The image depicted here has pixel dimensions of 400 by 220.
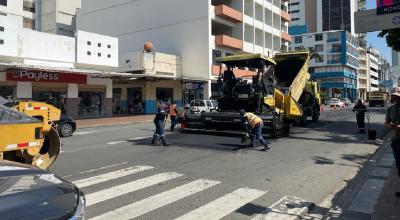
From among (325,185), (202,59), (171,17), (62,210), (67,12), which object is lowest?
(325,185)

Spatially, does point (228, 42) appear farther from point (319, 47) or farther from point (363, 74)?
point (363, 74)

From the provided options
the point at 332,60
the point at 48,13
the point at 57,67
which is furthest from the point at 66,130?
the point at 332,60

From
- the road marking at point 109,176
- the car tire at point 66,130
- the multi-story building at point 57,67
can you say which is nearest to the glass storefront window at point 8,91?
the multi-story building at point 57,67

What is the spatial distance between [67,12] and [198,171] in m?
59.9

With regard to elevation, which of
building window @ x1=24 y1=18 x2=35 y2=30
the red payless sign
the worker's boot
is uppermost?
building window @ x1=24 y1=18 x2=35 y2=30

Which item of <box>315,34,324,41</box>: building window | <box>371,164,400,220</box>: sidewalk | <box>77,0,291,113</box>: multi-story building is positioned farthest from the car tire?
<box>315,34,324,41</box>: building window

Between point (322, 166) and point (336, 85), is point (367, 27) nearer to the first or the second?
point (322, 166)

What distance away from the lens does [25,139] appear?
8.15 metres

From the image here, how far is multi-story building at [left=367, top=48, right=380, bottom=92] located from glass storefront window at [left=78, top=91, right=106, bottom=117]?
11514 cm

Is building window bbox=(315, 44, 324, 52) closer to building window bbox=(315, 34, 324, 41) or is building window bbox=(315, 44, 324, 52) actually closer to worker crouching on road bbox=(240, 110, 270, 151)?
building window bbox=(315, 34, 324, 41)

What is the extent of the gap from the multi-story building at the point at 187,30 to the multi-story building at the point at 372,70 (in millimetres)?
90673

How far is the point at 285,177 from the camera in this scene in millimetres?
8992

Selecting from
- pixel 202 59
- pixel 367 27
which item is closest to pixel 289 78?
pixel 367 27

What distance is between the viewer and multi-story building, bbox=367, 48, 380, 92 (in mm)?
137750
